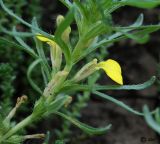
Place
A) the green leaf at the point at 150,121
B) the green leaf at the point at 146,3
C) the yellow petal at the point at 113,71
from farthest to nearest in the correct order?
the yellow petal at the point at 113,71 → the green leaf at the point at 146,3 → the green leaf at the point at 150,121

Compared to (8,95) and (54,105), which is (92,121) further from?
(54,105)

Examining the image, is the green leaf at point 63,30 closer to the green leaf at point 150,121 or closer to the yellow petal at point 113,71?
the yellow petal at point 113,71

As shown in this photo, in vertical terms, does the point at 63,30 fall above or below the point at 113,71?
above

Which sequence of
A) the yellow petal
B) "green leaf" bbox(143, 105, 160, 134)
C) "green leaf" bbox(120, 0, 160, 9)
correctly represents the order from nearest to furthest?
"green leaf" bbox(143, 105, 160, 134) < "green leaf" bbox(120, 0, 160, 9) < the yellow petal

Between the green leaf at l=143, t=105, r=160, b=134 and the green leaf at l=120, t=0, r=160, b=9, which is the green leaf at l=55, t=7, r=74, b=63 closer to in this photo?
the green leaf at l=120, t=0, r=160, b=9

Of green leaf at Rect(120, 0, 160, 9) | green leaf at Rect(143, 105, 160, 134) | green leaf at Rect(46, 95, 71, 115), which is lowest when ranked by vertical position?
green leaf at Rect(46, 95, 71, 115)

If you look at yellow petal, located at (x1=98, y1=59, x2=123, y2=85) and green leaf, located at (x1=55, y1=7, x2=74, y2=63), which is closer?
green leaf, located at (x1=55, y1=7, x2=74, y2=63)

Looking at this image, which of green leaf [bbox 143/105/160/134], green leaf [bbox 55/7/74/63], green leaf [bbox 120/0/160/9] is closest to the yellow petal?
green leaf [bbox 55/7/74/63]

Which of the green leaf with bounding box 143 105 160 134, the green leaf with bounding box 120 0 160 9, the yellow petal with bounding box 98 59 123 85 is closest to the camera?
the green leaf with bounding box 143 105 160 134

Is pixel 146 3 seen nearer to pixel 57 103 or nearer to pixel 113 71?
pixel 113 71

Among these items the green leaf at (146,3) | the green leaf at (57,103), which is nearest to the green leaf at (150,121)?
the green leaf at (146,3)

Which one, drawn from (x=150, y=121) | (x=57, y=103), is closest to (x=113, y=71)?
(x=57, y=103)

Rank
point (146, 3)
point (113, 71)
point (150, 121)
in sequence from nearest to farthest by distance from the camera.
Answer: point (150, 121), point (146, 3), point (113, 71)
